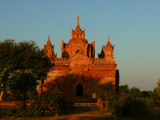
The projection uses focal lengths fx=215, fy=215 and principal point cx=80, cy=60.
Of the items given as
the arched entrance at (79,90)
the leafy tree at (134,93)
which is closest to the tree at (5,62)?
the arched entrance at (79,90)

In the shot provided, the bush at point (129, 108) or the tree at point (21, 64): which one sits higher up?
the tree at point (21, 64)

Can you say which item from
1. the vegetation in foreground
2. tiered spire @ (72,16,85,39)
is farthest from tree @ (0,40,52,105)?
tiered spire @ (72,16,85,39)

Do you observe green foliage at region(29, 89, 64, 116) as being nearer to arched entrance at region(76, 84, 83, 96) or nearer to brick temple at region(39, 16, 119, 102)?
brick temple at region(39, 16, 119, 102)

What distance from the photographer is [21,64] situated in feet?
98.6

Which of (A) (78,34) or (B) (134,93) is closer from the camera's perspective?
(B) (134,93)

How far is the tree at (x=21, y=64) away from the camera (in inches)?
904

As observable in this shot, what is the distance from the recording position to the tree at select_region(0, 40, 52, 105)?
22953 mm

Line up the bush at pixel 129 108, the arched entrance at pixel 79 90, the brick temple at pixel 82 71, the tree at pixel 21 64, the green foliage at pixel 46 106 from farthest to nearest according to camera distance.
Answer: the arched entrance at pixel 79 90
the brick temple at pixel 82 71
the tree at pixel 21 64
the green foliage at pixel 46 106
the bush at pixel 129 108

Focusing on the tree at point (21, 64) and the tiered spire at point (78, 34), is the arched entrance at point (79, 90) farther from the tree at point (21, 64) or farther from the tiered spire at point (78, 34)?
the tiered spire at point (78, 34)

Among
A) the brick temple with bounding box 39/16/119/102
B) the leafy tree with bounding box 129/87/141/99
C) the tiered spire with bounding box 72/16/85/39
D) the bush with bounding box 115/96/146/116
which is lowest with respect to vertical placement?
the bush with bounding box 115/96/146/116

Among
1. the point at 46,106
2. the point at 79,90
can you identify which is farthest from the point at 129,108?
the point at 79,90

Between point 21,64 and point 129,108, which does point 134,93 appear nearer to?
point 129,108

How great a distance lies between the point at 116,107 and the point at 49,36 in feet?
91.3

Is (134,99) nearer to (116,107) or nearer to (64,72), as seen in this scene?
(116,107)
